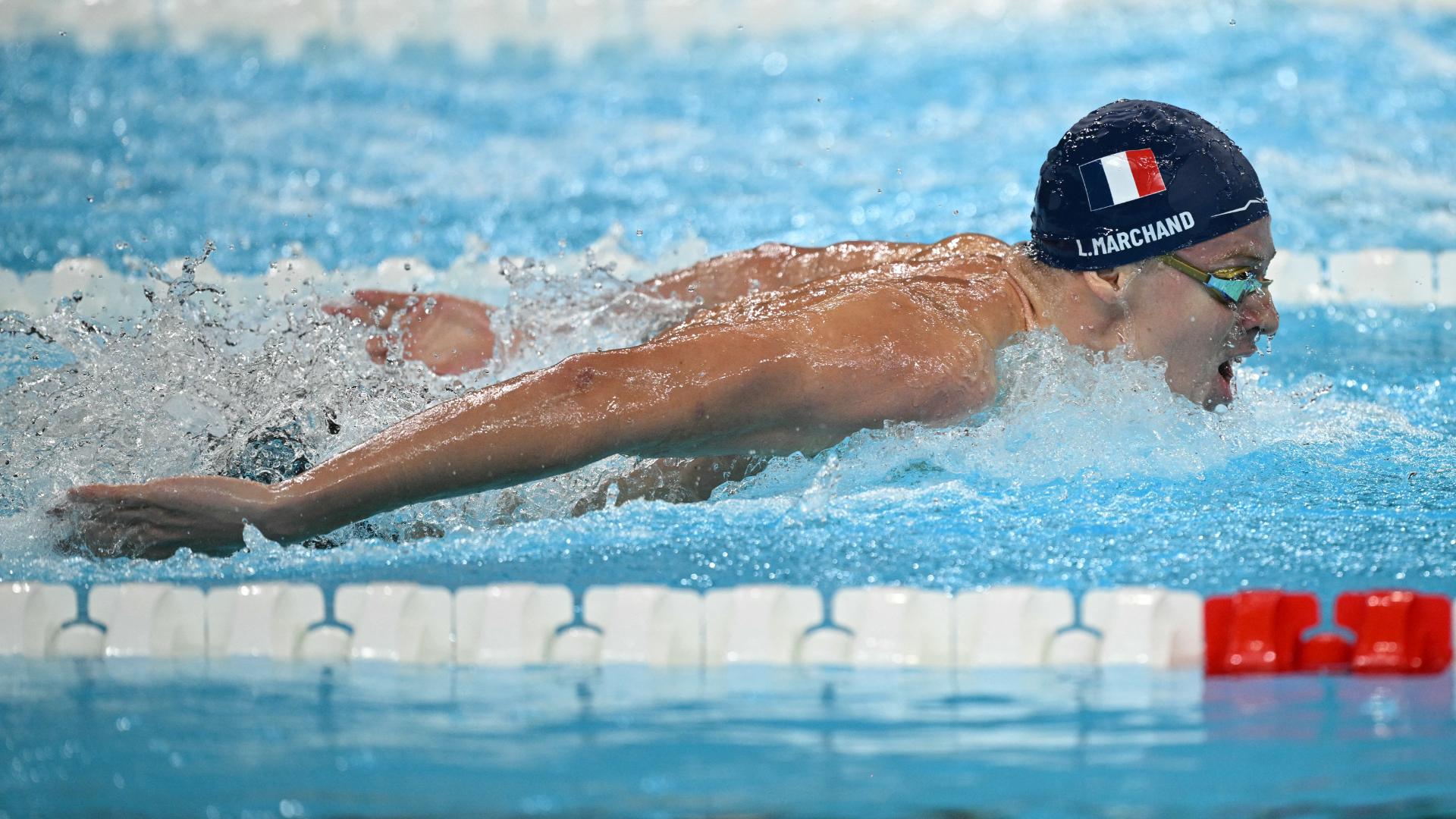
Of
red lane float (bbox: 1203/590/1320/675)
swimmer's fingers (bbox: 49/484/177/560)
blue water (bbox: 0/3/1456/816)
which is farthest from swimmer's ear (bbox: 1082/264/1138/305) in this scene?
swimmer's fingers (bbox: 49/484/177/560)

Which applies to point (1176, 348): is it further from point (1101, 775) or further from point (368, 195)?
point (368, 195)

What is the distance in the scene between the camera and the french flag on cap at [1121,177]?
227cm

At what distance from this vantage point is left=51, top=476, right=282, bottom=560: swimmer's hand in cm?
192

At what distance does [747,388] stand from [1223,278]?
797 millimetres

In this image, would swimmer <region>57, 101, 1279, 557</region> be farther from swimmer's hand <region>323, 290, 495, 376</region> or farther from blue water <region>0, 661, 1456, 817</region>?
swimmer's hand <region>323, 290, 495, 376</region>

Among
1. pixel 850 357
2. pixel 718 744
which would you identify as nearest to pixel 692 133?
pixel 850 357

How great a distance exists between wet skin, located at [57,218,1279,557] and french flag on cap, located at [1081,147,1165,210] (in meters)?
0.11

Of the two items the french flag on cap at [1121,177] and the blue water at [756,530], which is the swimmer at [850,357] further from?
the blue water at [756,530]

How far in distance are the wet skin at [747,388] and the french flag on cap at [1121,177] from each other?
106mm

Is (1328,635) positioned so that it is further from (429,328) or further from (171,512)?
(429,328)

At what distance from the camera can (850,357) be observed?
2.01 m

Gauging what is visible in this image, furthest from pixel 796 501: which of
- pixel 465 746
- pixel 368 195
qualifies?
pixel 368 195

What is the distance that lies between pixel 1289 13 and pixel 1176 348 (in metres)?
5.05

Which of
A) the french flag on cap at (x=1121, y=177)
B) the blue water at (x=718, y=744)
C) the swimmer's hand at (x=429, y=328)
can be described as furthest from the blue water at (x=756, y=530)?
the french flag on cap at (x=1121, y=177)
